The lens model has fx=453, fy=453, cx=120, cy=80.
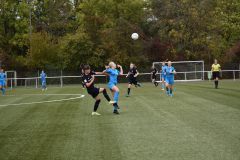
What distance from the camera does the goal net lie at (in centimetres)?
5069

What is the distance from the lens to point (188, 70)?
51.7 meters

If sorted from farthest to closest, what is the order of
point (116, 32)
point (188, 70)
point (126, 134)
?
point (116, 32)
point (188, 70)
point (126, 134)

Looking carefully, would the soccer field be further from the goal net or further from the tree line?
the tree line

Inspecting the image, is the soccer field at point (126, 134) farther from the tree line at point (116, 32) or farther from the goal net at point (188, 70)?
the tree line at point (116, 32)

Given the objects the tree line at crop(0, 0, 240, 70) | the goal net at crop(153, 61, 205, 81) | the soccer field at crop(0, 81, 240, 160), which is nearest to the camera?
the soccer field at crop(0, 81, 240, 160)

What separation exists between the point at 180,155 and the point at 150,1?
6606 centimetres

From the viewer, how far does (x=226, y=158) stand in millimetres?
8312

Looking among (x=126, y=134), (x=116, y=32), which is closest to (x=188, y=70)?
(x=116, y=32)

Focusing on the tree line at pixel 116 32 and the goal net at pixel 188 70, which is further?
the tree line at pixel 116 32

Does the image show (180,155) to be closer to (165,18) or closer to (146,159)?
(146,159)

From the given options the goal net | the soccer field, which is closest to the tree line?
the goal net

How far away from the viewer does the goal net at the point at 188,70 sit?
50.7 m

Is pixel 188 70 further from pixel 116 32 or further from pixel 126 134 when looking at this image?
pixel 126 134

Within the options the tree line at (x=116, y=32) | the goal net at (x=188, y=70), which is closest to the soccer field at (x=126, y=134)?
the goal net at (x=188, y=70)
